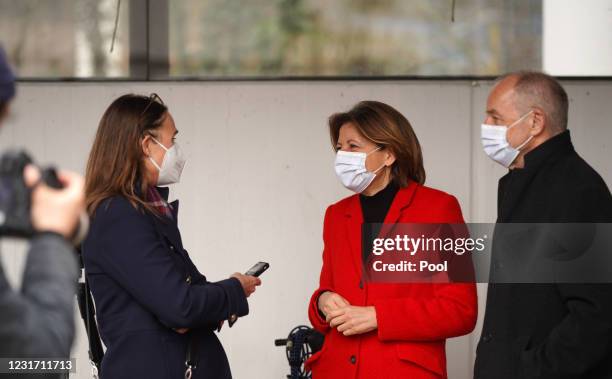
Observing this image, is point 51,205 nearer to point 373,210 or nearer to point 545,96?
point 545,96

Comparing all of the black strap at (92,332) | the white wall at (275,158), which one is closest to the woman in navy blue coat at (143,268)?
the black strap at (92,332)

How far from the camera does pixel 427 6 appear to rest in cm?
519

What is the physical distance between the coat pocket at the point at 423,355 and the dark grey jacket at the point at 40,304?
1.98m

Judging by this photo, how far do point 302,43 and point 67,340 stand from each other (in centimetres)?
392

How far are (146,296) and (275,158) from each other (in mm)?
2331

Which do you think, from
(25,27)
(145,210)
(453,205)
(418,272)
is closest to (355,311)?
(418,272)

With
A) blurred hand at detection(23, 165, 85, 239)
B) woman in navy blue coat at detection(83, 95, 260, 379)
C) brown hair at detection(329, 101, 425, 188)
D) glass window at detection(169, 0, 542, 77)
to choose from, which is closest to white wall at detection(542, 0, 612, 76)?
glass window at detection(169, 0, 542, 77)

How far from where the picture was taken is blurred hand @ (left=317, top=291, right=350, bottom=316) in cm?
334

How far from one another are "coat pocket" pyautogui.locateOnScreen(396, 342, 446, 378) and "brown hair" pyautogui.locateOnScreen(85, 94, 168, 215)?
98 centimetres

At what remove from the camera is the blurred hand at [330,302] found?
3343 mm

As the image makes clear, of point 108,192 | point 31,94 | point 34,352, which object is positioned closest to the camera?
point 34,352

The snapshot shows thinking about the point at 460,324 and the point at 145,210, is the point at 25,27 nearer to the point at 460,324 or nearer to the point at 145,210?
the point at 145,210

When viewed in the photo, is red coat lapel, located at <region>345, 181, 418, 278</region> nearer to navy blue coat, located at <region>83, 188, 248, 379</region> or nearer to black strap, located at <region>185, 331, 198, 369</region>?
navy blue coat, located at <region>83, 188, 248, 379</region>

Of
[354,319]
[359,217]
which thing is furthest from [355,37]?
[354,319]
